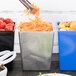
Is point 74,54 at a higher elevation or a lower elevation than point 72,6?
lower

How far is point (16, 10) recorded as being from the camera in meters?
1.13

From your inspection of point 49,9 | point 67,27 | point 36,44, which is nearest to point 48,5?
point 49,9

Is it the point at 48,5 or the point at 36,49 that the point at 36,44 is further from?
the point at 48,5

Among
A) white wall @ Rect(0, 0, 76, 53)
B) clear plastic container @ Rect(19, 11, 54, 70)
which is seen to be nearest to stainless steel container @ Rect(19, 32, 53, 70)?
clear plastic container @ Rect(19, 11, 54, 70)

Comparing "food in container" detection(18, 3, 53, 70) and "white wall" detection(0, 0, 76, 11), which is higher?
"white wall" detection(0, 0, 76, 11)

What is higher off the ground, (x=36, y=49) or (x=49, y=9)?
(x=49, y=9)

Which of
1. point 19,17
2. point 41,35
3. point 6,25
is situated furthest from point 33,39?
point 19,17

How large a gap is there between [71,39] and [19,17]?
0.40 meters

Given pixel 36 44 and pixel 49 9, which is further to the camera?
pixel 49 9

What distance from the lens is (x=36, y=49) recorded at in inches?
34.6

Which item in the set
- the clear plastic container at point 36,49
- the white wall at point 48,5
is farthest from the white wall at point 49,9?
the clear plastic container at point 36,49

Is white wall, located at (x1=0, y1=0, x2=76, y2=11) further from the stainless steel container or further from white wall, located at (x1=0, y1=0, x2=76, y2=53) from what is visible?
the stainless steel container

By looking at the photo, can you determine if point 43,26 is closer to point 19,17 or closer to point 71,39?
point 71,39

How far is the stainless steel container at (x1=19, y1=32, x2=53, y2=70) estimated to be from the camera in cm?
85
